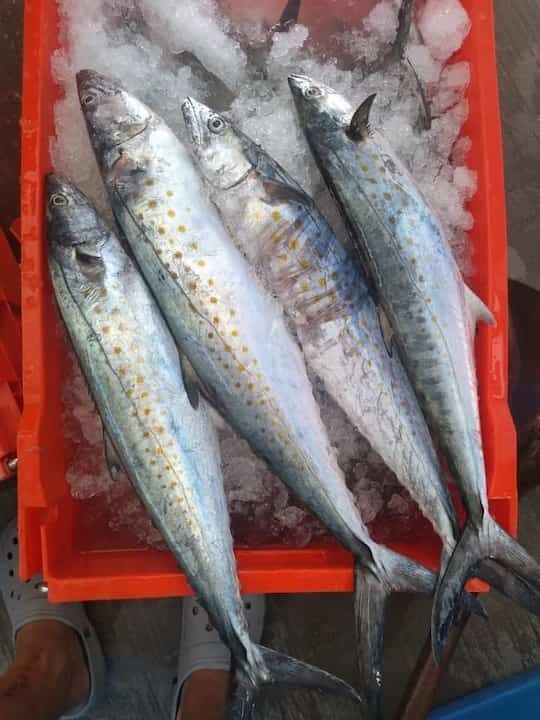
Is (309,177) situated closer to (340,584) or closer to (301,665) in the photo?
(340,584)

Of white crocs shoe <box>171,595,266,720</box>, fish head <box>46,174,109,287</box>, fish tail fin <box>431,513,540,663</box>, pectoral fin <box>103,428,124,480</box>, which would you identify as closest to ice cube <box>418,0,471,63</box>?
fish head <box>46,174,109,287</box>

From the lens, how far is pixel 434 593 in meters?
1.36

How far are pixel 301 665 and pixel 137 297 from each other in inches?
35.5

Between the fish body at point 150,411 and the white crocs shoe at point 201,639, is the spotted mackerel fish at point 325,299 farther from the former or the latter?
the white crocs shoe at point 201,639

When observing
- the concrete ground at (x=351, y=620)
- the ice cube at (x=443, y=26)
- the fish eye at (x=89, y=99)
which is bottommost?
the concrete ground at (x=351, y=620)

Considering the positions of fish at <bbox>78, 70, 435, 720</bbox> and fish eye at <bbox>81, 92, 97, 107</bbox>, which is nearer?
fish at <bbox>78, 70, 435, 720</bbox>

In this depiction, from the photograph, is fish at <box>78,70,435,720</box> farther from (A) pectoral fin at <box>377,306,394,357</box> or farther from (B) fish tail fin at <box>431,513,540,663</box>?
(A) pectoral fin at <box>377,306,394,357</box>

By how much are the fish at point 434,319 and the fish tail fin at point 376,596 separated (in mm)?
63

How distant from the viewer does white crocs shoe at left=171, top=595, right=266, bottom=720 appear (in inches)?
76.2

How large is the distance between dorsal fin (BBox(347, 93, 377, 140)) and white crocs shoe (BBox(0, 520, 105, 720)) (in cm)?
161

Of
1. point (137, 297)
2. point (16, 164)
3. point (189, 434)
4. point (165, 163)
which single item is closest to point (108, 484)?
point (189, 434)

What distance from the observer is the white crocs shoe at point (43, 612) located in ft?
6.48

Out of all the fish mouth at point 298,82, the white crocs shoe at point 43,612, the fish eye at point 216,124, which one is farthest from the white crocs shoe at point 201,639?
the fish mouth at point 298,82

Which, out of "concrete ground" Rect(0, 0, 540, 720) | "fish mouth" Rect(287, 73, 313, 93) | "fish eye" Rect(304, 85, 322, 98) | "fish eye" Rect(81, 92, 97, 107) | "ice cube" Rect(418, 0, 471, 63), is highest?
"ice cube" Rect(418, 0, 471, 63)
